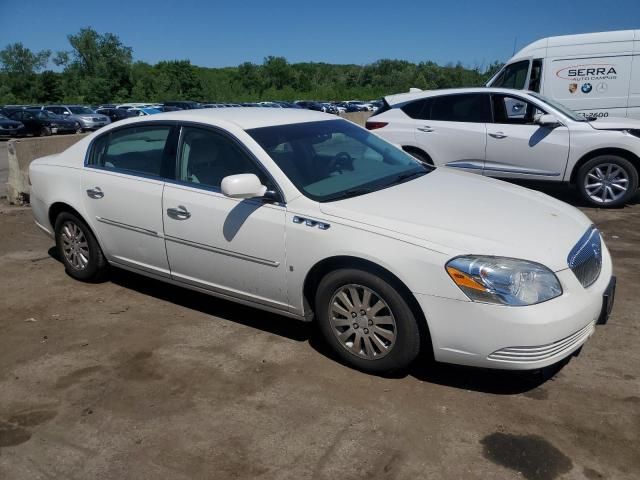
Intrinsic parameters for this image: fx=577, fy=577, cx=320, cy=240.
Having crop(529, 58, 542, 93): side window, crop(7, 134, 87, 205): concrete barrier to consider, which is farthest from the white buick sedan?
crop(529, 58, 542, 93): side window

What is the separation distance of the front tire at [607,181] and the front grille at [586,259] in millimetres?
4709

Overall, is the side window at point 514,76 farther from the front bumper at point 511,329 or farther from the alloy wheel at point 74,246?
the alloy wheel at point 74,246

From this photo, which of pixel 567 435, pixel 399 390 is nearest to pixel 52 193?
pixel 399 390

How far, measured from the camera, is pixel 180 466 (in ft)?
8.88

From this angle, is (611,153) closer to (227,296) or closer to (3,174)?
(227,296)

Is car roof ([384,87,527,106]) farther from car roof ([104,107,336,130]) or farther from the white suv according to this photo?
car roof ([104,107,336,130])

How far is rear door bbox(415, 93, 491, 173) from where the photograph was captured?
27.0 ft

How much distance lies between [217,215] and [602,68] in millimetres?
8759

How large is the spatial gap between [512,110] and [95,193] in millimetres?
5907

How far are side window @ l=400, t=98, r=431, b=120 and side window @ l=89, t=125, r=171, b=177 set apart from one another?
16.7 feet

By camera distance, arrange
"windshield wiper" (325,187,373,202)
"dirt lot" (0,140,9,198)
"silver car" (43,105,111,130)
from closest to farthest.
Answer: "windshield wiper" (325,187,373,202)
"dirt lot" (0,140,9,198)
"silver car" (43,105,111,130)

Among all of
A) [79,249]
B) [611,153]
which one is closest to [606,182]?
[611,153]

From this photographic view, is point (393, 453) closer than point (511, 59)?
Yes

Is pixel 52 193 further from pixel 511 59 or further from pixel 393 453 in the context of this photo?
pixel 511 59
